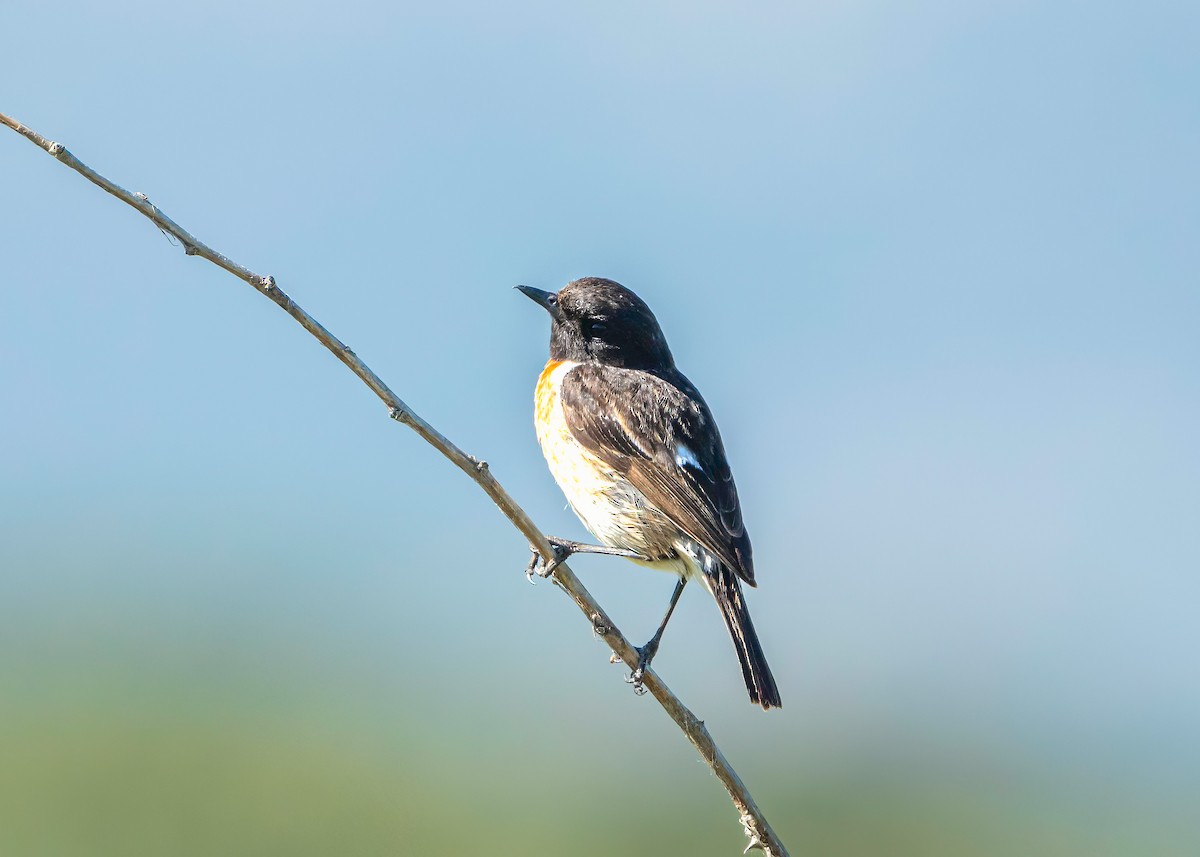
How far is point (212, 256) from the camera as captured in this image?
3.65 metres

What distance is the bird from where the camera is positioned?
5.87 meters

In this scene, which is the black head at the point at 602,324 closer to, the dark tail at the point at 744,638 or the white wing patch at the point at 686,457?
the white wing patch at the point at 686,457

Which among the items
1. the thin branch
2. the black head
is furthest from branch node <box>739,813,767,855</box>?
the black head

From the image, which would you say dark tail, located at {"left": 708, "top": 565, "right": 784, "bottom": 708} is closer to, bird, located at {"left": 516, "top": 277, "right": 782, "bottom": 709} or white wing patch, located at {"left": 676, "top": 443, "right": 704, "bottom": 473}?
bird, located at {"left": 516, "top": 277, "right": 782, "bottom": 709}

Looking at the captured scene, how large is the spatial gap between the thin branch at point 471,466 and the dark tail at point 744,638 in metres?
1.32

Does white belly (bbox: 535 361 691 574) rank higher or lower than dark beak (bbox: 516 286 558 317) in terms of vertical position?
lower

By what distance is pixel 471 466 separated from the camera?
13.1ft

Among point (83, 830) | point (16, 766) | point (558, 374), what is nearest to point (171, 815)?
point (83, 830)

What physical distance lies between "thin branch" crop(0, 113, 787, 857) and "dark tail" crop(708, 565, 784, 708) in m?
1.32

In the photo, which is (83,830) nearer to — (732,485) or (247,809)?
(247,809)

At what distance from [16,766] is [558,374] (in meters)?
16.8

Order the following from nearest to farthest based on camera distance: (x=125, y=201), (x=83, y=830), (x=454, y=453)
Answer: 1. (x=125, y=201)
2. (x=454, y=453)
3. (x=83, y=830)

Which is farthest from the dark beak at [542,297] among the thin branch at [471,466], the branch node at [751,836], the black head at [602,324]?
the branch node at [751,836]

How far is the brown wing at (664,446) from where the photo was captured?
19.6 feet
